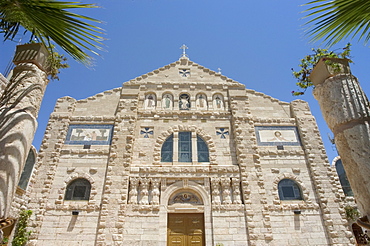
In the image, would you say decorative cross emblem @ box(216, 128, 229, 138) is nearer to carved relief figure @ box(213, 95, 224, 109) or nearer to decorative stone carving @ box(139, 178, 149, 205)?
carved relief figure @ box(213, 95, 224, 109)

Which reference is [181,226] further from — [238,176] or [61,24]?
[61,24]

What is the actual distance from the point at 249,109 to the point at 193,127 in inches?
154

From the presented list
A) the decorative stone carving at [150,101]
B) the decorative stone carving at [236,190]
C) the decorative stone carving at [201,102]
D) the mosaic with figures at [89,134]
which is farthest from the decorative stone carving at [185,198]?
the decorative stone carving at [150,101]

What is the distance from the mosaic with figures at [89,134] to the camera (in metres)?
14.5

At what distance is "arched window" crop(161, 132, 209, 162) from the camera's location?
Answer: 14.3m

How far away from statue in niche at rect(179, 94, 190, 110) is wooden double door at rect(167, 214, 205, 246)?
22.0ft

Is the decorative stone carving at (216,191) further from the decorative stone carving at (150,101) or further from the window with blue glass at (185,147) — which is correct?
the decorative stone carving at (150,101)

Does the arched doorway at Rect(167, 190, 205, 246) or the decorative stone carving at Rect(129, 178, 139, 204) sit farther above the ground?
the decorative stone carving at Rect(129, 178, 139, 204)

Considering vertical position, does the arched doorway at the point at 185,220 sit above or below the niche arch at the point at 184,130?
below

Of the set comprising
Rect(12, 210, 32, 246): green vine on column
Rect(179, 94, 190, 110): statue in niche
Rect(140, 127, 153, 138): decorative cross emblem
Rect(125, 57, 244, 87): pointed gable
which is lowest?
Rect(12, 210, 32, 246): green vine on column

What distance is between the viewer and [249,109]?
16234 mm

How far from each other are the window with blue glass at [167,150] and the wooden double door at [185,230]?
10.1 feet

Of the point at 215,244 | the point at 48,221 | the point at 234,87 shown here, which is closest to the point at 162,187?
the point at 215,244

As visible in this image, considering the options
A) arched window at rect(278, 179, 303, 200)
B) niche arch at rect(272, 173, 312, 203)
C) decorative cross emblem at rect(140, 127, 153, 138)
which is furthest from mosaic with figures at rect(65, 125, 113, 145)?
arched window at rect(278, 179, 303, 200)
